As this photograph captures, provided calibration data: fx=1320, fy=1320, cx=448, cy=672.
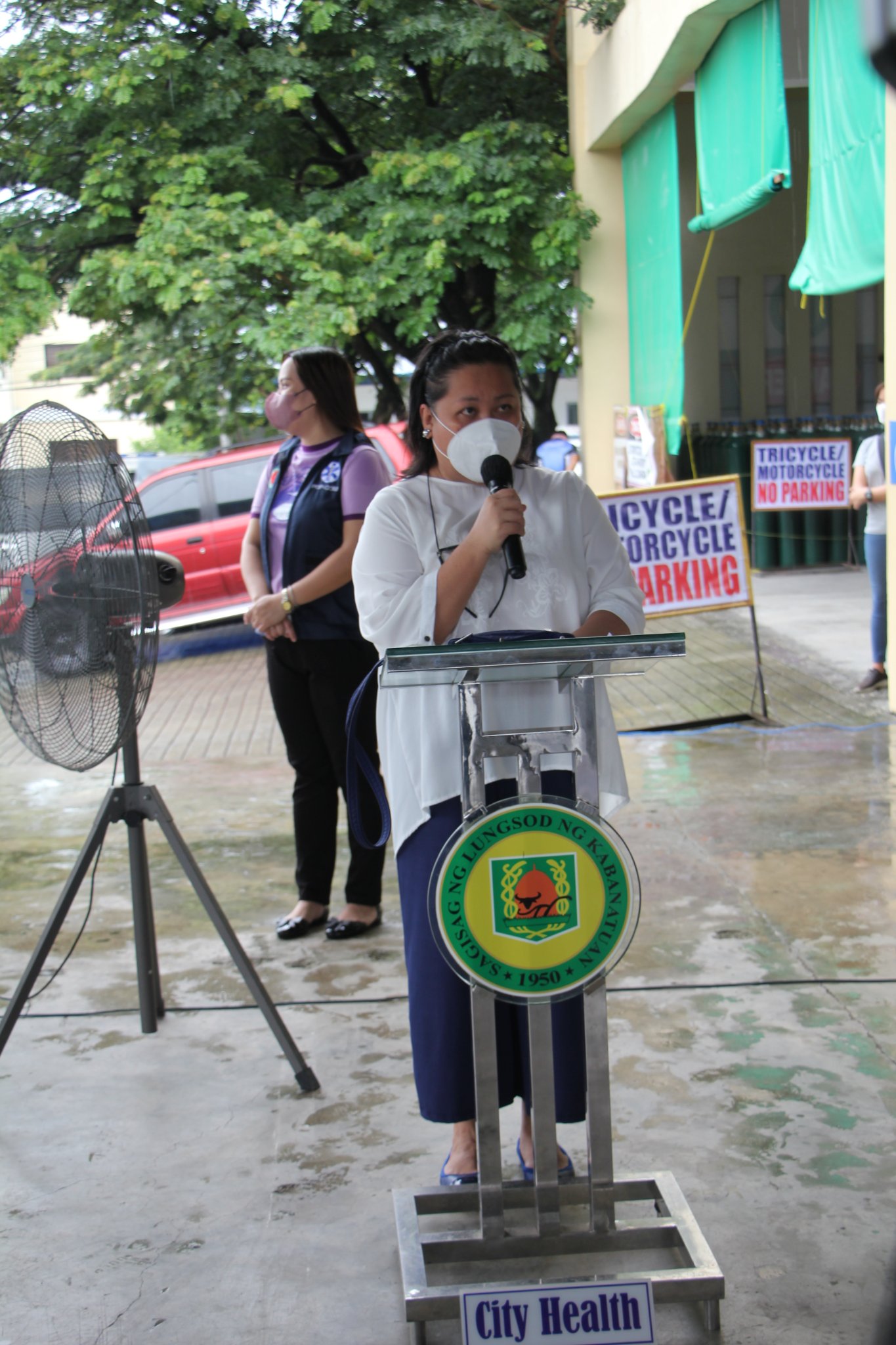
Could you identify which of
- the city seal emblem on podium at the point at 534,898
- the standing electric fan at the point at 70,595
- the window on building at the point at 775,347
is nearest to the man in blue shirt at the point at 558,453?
the window on building at the point at 775,347

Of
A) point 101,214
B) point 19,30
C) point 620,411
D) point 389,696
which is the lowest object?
point 389,696

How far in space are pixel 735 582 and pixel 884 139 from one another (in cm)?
241

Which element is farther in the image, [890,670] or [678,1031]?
[890,670]

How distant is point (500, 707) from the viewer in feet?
7.32

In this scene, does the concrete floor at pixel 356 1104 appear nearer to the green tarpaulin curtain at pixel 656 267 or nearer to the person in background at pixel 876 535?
the person in background at pixel 876 535

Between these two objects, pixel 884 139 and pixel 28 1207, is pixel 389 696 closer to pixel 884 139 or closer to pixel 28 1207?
pixel 28 1207

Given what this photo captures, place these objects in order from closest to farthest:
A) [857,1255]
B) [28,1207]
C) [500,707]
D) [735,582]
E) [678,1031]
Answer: [500,707] → [857,1255] → [28,1207] → [678,1031] → [735,582]

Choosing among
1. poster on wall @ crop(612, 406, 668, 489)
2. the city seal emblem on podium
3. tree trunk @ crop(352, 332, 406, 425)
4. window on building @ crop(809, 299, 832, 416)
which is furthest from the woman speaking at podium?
window on building @ crop(809, 299, 832, 416)

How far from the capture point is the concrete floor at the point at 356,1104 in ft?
7.88

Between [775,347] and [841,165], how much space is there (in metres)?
10.1

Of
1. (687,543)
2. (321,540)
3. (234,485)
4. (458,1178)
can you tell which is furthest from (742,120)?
(458,1178)

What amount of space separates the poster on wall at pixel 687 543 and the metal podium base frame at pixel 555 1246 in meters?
5.08

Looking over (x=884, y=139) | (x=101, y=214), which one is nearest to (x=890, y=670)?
(x=884, y=139)

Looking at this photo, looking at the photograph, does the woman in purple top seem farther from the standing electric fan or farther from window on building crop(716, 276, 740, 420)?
window on building crop(716, 276, 740, 420)
